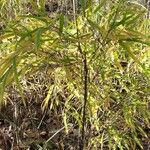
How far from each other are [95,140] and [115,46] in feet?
1.44

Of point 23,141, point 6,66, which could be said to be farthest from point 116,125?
point 23,141

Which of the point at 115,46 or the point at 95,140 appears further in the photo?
the point at 95,140

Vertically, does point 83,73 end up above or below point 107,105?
above

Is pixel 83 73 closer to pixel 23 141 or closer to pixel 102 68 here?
pixel 102 68

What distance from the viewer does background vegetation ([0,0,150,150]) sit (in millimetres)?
1089

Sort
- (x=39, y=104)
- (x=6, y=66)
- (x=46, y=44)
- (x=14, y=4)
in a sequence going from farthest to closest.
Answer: (x=39, y=104), (x=14, y=4), (x=46, y=44), (x=6, y=66)

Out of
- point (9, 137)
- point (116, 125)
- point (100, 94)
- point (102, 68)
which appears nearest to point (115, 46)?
point (102, 68)

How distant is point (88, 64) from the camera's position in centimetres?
123

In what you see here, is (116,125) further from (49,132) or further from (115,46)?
(49,132)

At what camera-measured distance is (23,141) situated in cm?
219

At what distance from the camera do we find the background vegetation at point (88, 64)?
1089 mm

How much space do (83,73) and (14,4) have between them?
99 cm

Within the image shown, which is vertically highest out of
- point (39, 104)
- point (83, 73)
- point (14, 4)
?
point (14, 4)

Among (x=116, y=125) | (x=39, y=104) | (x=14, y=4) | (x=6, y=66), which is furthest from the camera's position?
(x=39, y=104)
